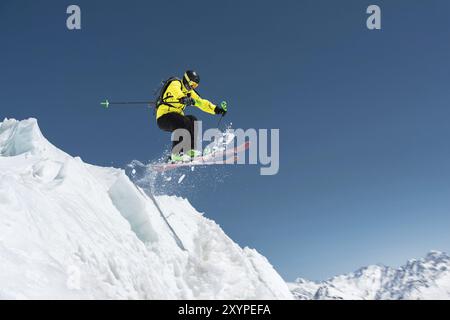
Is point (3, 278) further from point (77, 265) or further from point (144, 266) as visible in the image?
point (144, 266)

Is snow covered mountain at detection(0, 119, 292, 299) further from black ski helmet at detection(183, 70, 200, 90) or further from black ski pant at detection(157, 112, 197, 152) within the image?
black ski helmet at detection(183, 70, 200, 90)

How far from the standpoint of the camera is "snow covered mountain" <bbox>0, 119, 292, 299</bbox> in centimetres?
635

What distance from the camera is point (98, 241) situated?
8289mm

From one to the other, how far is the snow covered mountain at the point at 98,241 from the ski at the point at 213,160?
1.23 metres

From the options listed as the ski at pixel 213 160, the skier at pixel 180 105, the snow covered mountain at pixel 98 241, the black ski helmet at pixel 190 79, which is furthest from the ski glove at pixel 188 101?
the snow covered mountain at pixel 98 241

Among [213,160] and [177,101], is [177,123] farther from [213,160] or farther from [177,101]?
[213,160]

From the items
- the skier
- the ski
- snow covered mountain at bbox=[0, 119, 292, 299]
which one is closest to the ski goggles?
the skier

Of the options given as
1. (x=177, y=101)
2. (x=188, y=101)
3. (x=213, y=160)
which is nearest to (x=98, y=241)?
(x=177, y=101)

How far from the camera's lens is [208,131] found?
1547 cm

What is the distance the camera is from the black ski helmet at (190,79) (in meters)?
13.6

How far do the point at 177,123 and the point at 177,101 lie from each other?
2.41 feet

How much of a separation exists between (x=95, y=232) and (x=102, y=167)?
22.4 feet

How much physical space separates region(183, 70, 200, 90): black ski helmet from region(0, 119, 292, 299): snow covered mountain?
3.89m
